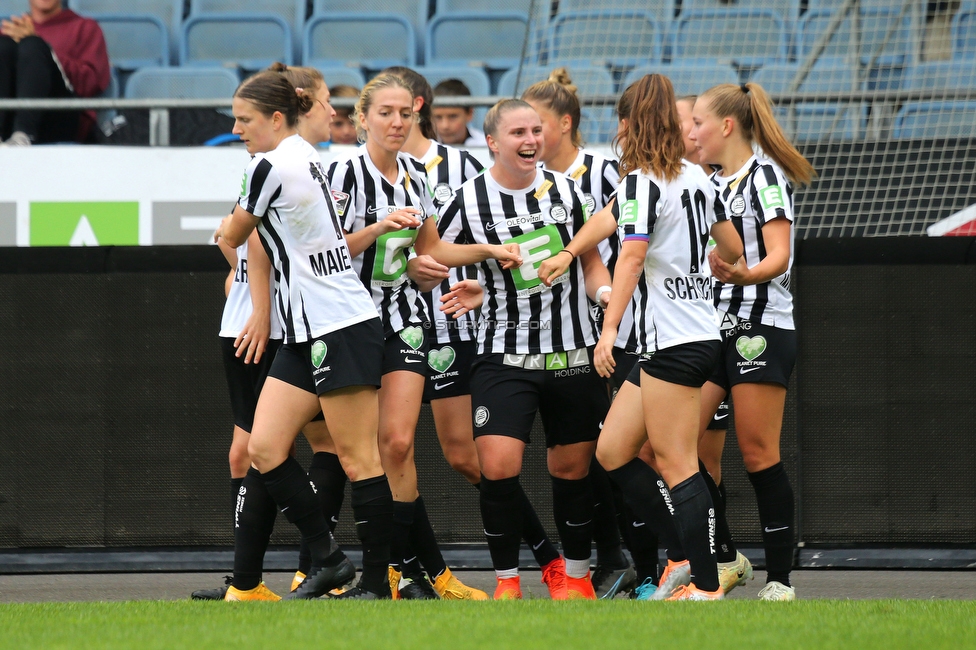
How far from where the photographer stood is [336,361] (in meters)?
4.27

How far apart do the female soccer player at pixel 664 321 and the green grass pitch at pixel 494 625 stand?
1.42 feet

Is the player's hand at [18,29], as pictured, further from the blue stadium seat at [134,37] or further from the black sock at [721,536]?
the black sock at [721,536]

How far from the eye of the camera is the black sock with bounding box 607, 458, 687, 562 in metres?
4.45

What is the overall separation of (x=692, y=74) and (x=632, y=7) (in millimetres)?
766

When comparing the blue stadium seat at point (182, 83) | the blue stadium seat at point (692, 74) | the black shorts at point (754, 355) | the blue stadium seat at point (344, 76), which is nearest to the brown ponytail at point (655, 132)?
the black shorts at point (754, 355)

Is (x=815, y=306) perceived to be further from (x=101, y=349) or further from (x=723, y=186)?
(x=101, y=349)

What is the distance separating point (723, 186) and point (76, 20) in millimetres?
5886

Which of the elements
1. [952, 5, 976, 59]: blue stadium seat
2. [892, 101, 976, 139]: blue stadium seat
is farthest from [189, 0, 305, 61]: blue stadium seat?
[952, 5, 976, 59]: blue stadium seat

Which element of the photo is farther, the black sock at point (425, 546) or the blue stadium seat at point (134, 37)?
the blue stadium seat at point (134, 37)

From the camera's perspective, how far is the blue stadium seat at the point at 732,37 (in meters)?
8.99

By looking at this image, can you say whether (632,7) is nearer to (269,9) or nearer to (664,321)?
(269,9)

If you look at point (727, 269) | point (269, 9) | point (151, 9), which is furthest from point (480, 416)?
point (151, 9)

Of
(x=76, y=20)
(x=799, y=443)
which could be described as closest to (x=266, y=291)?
(x=799, y=443)

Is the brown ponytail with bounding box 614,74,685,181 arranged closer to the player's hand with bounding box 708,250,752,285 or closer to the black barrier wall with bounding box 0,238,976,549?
the player's hand with bounding box 708,250,752,285
